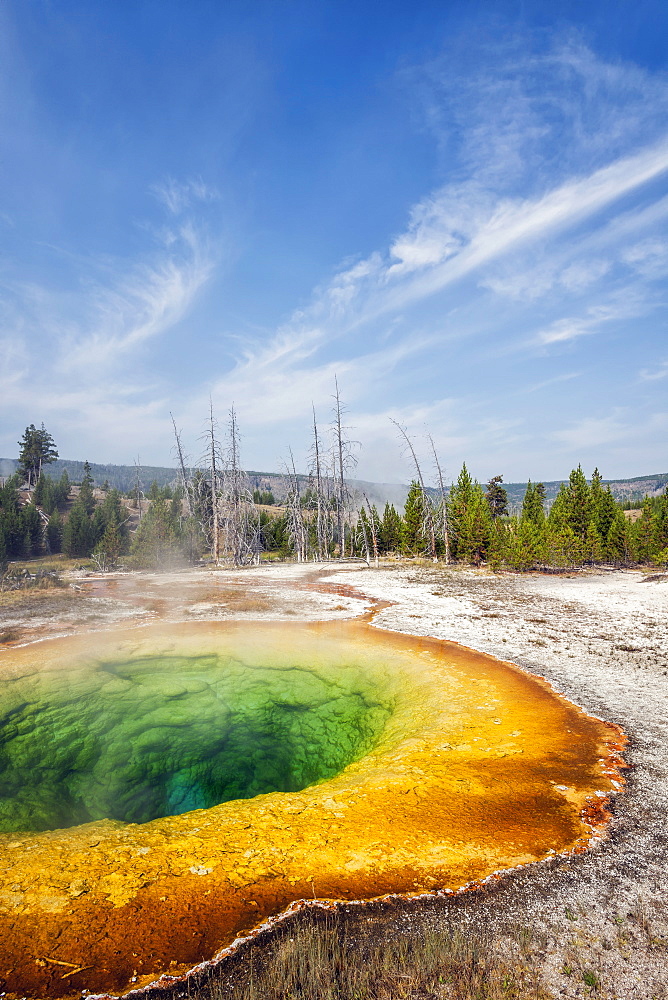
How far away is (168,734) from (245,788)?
9.32ft

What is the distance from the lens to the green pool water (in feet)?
24.0

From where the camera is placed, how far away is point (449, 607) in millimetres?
18844

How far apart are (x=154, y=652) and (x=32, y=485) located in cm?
7430

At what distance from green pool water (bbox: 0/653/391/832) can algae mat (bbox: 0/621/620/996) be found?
5cm

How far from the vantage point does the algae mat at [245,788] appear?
411cm

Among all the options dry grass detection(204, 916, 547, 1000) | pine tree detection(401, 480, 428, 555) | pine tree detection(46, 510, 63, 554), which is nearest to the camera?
dry grass detection(204, 916, 547, 1000)

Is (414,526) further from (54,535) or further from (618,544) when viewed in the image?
(54,535)

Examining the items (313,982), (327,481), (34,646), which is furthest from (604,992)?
(327,481)

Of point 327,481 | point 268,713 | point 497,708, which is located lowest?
point 268,713

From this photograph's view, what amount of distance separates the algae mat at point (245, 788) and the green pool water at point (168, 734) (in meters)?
0.05

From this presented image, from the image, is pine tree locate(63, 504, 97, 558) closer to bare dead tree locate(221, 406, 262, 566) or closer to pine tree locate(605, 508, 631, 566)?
bare dead tree locate(221, 406, 262, 566)

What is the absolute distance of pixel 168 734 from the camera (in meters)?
9.55

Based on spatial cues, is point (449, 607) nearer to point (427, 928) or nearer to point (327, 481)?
point (427, 928)

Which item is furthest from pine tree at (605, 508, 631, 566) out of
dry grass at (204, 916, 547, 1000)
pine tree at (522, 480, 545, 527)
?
dry grass at (204, 916, 547, 1000)
